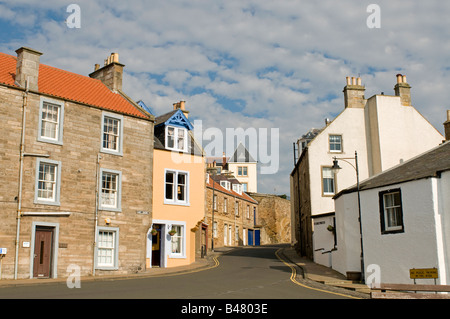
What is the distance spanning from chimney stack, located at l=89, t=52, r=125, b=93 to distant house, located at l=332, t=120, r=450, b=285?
49.5ft

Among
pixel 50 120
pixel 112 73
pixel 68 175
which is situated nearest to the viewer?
pixel 50 120

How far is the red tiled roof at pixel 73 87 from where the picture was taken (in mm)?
23256

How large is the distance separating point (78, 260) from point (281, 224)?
155 ft

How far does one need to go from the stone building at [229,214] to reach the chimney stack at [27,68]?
27418 mm

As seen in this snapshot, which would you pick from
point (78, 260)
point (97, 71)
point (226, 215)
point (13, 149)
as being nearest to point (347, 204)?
point (78, 260)

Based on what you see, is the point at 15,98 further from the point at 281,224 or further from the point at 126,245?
the point at 281,224

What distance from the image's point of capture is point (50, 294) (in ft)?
50.0

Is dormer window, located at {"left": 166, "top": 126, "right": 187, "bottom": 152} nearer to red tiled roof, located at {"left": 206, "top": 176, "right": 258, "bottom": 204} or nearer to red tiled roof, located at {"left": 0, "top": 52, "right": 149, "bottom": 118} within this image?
red tiled roof, located at {"left": 0, "top": 52, "right": 149, "bottom": 118}

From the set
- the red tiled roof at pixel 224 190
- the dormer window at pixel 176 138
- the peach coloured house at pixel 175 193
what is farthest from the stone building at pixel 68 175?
the red tiled roof at pixel 224 190

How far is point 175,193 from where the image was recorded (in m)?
29.3

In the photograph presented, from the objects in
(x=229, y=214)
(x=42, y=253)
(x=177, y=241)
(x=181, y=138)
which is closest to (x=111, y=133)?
(x=181, y=138)

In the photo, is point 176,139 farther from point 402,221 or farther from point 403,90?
point 403,90

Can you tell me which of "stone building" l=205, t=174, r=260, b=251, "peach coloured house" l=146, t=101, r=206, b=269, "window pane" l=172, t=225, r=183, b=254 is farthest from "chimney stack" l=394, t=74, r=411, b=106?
"stone building" l=205, t=174, r=260, b=251

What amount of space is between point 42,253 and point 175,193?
9465 mm
